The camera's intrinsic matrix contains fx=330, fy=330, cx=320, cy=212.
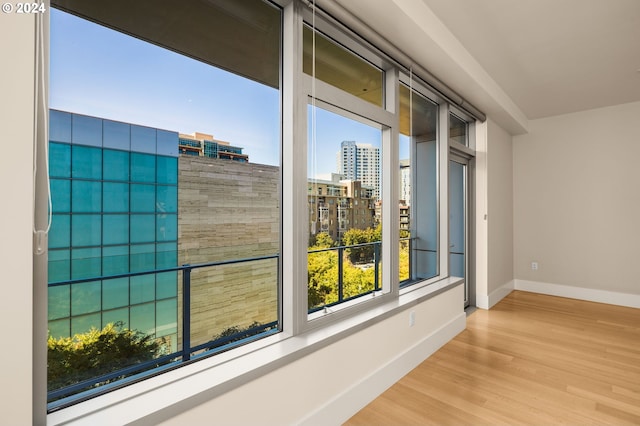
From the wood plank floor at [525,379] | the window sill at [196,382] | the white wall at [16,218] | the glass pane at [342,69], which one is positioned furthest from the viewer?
the glass pane at [342,69]

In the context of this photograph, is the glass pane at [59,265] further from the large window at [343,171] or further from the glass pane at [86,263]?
the large window at [343,171]

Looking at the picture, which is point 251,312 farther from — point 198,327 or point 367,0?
point 367,0

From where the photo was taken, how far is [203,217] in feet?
6.00

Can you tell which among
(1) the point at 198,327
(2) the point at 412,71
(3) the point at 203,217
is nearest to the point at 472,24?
(2) the point at 412,71

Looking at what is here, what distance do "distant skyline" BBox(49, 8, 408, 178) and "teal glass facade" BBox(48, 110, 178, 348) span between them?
0.27 feet

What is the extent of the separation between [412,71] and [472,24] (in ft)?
1.81

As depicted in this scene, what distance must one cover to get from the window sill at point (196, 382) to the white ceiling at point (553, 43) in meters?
2.40

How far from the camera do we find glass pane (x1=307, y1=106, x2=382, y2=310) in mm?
2094

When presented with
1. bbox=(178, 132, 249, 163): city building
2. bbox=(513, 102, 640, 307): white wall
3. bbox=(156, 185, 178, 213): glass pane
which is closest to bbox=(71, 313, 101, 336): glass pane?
bbox=(156, 185, 178, 213): glass pane

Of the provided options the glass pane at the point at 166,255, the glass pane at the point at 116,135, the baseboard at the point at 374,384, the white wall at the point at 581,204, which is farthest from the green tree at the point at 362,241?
the white wall at the point at 581,204

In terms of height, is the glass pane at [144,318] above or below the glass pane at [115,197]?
below

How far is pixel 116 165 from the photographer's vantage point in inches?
58.8

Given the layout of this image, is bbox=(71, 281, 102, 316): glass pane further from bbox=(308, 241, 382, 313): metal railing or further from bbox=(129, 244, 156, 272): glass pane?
bbox=(308, 241, 382, 313): metal railing

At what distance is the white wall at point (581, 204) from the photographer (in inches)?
178
